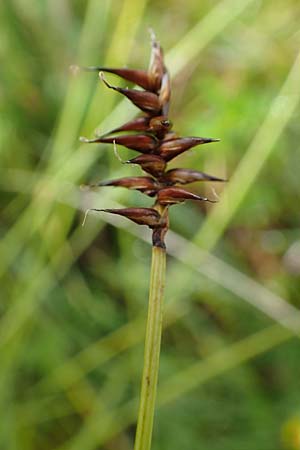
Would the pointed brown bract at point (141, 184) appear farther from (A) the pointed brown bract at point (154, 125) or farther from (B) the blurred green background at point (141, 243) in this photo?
(B) the blurred green background at point (141, 243)

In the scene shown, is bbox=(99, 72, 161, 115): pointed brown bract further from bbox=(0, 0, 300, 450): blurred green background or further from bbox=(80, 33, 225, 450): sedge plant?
bbox=(0, 0, 300, 450): blurred green background

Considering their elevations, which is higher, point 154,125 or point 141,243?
point 141,243

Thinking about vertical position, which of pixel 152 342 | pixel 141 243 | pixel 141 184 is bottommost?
pixel 152 342

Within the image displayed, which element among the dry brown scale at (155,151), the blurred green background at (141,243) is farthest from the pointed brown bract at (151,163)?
the blurred green background at (141,243)

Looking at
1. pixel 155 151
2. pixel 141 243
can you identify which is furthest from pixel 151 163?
pixel 141 243

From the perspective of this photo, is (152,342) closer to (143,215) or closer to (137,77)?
(143,215)

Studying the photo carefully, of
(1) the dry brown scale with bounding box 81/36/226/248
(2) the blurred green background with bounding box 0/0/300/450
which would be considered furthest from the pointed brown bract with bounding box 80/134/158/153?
(2) the blurred green background with bounding box 0/0/300/450

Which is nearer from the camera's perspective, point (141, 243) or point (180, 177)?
point (180, 177)
